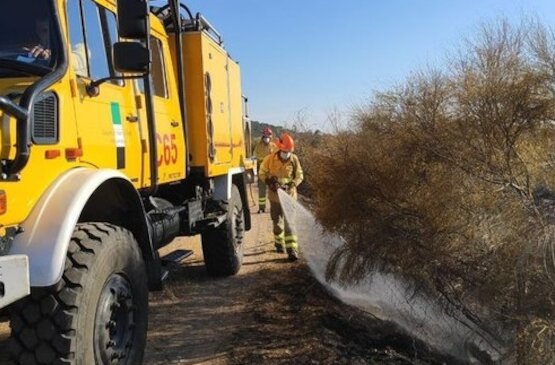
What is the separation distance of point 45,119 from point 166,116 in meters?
2.34

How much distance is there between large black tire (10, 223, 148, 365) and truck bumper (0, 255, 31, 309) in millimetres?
319

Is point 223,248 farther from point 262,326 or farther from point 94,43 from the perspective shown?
point 94,43

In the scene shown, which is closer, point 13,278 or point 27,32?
point 13,278

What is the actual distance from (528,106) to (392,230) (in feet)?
5.78

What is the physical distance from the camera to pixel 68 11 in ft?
13.2

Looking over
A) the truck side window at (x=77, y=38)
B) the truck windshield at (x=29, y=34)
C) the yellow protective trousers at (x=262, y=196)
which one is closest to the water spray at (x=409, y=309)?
the truck side window at (x=77, y=38)

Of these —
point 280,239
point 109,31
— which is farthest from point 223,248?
point 109,31

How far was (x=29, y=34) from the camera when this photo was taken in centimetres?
372

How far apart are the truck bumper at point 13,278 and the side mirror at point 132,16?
1514 mm

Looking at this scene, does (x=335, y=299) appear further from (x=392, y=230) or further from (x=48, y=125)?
(x=48, y=125)

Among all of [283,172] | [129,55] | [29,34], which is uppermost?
[29,34]

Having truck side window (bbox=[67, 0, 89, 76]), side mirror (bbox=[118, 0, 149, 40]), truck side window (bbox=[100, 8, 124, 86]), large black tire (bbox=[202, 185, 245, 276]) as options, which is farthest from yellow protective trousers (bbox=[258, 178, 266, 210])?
side mirror (bbox=[118, 0, 149, 40])

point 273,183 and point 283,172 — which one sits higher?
point 283,172

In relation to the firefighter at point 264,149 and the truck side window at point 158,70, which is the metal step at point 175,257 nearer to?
the truck side window at point 158,70
